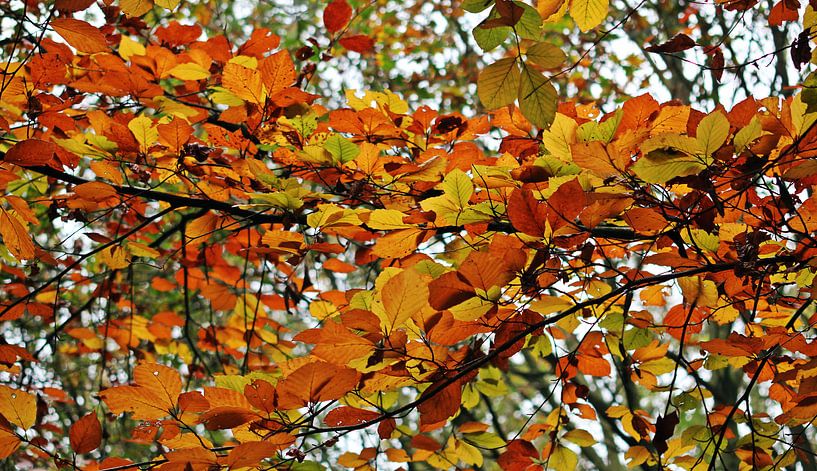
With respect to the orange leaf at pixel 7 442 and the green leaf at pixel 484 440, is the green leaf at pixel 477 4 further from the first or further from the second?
the green leaf at pixel 484 440

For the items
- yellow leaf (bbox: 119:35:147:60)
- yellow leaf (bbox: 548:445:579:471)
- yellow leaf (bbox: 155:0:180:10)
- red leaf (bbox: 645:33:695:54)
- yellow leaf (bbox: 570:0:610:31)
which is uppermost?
yellow leaf (bbox: 119:35:147:60)

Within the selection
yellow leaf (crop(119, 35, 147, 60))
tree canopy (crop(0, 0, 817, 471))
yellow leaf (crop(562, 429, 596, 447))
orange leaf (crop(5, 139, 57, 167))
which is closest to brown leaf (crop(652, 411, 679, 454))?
tree canopy (crop(0, 0, 817, 471))

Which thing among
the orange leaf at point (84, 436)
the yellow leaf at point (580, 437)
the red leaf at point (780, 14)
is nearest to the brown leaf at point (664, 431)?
the yellow leaf at point (580, 437)

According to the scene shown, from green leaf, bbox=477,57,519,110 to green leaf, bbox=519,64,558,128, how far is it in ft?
0.07

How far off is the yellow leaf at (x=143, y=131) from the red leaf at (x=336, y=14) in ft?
1.92

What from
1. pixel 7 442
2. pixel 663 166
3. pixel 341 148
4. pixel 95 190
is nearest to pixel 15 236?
pixel 95 190

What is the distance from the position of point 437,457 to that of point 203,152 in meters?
1.03

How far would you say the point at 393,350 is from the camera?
958mm

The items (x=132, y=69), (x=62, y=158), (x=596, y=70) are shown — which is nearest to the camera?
(x=62, y=158)

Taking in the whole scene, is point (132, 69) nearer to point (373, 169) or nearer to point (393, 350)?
point (373, 169)

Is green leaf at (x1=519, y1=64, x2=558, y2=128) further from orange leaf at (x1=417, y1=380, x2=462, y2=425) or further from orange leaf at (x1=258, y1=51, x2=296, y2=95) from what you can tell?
orange leaf at (x1=258, y1=51, x2=296, y2=95)

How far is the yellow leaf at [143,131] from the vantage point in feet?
4.30

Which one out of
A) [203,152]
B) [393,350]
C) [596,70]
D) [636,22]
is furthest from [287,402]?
[636,22]

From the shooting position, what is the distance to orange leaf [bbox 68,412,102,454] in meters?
1.06
